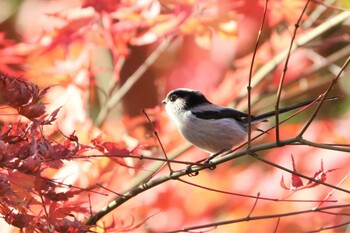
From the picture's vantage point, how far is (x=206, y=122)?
3.22 metres

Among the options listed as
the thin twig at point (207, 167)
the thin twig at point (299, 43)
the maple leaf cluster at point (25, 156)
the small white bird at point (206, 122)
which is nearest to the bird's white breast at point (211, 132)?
the small white bird at point (206, 122)

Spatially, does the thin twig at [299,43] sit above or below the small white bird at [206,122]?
above

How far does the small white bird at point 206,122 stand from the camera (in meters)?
3.16

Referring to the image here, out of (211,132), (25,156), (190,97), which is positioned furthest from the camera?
(190,97)

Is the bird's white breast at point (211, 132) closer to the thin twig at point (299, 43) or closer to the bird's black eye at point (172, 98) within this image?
the bird's black eye at point (172, 98)

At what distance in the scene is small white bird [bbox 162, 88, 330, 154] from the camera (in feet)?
10.4

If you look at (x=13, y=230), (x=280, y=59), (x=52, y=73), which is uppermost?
(x=280, y=59)

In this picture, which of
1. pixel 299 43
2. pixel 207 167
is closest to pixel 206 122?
pixel 299 43

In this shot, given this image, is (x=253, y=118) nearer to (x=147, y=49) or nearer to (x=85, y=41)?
(x=85, y=41)

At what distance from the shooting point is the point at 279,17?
149 inches

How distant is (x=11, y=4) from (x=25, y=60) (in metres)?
2.35

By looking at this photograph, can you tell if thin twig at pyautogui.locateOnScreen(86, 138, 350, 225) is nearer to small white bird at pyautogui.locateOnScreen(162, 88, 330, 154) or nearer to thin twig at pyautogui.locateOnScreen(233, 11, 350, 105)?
small white bird at pyautogui.locateOnScreen(162, 88, 330, 154)

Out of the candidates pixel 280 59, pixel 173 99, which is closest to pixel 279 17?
pixel 280 59

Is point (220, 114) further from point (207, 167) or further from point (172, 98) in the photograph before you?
point (207, 167)
